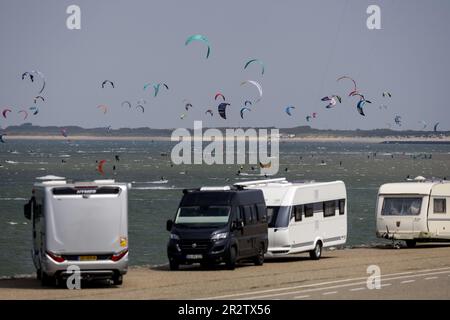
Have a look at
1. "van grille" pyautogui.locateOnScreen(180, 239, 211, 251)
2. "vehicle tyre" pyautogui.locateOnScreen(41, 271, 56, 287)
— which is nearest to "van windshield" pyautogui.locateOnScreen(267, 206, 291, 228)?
"van grille" pyautogui.locateOnScreen(180, 239, 211, 251)

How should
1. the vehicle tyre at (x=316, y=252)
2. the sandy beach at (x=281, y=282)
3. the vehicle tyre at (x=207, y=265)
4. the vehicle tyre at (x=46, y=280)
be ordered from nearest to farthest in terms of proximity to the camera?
the sandy beach at (x=281, y=282), the vehicle tyre at (x=46, y=280), the vehicle tyre at (x=207, y=265), the vehicle tyre at (x=316, y=252)

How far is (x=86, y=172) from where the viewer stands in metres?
162

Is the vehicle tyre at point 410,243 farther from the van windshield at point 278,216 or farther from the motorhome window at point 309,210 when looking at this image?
the van windshield at point 278,216

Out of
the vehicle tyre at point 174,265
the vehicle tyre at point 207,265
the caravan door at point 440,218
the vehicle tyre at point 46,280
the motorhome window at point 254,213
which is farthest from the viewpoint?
the caravan door at point 440,218

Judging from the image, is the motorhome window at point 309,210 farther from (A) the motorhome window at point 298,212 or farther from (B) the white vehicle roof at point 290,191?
(A) the motorhome window at point 298,212

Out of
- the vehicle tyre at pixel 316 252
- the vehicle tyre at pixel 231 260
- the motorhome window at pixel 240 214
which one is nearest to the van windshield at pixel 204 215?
the motorhome window at pixel 240 214

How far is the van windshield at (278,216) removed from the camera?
39.3 m

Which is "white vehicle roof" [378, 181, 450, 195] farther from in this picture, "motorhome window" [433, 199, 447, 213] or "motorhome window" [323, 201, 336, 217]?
"motorhome window" [323, 201, 336, 217]

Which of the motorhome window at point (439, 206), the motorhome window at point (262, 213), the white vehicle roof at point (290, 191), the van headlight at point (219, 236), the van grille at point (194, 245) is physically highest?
the white vehicle roof at point (290, 191)

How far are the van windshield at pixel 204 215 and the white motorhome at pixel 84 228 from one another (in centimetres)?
593

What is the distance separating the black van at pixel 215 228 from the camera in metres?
35.5

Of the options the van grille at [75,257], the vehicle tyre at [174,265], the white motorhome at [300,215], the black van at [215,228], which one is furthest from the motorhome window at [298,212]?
the van grille at [75,257]

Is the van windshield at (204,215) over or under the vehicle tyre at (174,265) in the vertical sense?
over

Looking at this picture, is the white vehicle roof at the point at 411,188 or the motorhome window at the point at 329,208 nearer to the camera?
the motorhome window at the point at 329,208
